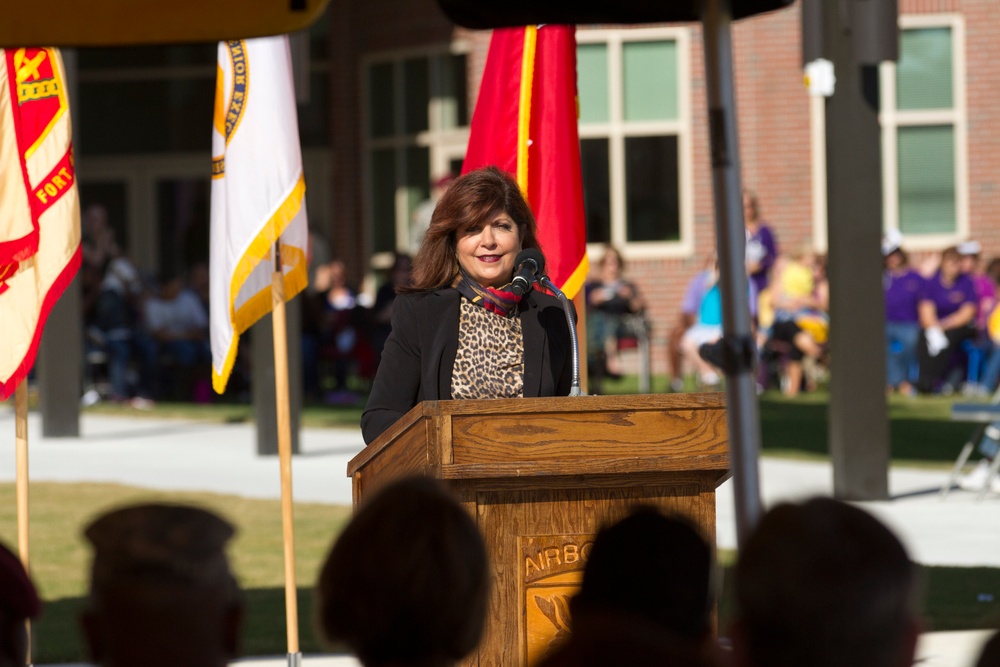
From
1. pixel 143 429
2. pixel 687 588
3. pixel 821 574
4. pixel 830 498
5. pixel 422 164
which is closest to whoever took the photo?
pixel 821 574

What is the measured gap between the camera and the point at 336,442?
51.9 ft

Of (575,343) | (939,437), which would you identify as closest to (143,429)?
(939,437)

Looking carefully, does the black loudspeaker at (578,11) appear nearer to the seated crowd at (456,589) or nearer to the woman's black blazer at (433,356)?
the woman's black blazer at (433,356)

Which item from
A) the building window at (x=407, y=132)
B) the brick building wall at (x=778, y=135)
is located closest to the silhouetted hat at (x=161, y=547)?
the brick building wall at (x=778, y=135)

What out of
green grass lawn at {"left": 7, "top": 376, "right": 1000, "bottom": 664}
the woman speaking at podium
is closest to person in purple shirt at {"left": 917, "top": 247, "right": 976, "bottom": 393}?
green grass lawn at {"left": 7, "top": 376, "right": 1000, "bottom": 664}

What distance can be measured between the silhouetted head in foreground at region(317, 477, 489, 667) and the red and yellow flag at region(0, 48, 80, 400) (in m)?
4.26

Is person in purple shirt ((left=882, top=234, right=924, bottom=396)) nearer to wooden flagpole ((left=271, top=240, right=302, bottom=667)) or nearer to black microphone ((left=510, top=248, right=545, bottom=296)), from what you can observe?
wooden flagpole ((left=271, top=240, right=302, bottom=667))

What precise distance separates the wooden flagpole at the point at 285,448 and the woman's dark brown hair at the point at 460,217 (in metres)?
1.30

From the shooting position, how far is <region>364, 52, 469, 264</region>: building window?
24750mm

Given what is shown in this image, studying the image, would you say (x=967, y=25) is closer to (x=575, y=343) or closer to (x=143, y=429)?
(x=143, y=429)

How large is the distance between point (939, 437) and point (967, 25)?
966 cm

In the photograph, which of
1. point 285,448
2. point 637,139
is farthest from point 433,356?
point 637,139

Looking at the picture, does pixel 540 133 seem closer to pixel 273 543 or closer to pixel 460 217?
pixel 460 217

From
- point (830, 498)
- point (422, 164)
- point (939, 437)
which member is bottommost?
point (939, 437)
